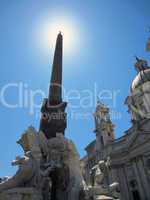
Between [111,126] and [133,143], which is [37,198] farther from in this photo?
[111,126]

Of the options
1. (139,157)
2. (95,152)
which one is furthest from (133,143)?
(95,152)

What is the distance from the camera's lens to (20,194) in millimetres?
5805

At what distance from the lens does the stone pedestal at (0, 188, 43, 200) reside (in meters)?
5.79

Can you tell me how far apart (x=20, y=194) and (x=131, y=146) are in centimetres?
2835

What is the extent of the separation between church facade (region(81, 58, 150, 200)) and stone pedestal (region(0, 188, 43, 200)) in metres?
19.9

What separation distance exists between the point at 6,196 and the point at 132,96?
113 feet

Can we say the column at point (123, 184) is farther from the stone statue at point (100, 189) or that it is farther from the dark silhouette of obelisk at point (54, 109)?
the dark silhouette of obelisk at point (54, 109)

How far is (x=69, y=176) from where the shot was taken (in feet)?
23.6

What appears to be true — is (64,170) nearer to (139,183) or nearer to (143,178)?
(143,178)

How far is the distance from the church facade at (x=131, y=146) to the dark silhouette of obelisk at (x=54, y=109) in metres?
16.7

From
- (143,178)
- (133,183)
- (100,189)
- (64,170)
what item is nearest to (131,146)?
(143,178)

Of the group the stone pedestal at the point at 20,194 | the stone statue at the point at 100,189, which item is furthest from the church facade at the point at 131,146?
the stone pedestal at the point at 20,194

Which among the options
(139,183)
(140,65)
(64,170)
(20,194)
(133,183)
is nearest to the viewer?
(20,194)

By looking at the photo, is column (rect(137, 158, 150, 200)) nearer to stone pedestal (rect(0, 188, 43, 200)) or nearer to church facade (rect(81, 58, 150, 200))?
church facade (rect(81, 58, 150, 200))
